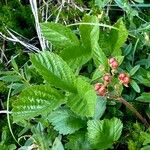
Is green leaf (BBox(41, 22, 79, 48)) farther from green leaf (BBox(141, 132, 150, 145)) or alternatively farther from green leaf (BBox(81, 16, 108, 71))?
green leaf (BBox(141, 132, 150, 145))

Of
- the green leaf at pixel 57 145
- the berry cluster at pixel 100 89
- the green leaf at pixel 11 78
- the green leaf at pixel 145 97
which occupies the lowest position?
the green leaf at pixel 57 145

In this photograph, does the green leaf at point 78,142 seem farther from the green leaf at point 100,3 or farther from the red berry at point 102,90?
the green leaf at point 100,3

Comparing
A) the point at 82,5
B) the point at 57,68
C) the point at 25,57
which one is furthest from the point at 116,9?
the point at 57,68

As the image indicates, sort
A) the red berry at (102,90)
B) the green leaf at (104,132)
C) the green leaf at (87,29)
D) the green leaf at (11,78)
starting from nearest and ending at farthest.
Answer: the red berry at (102,90)
the green leaf at (104,132)
the green leaf at (87,29)
the green leaf at (11,78)

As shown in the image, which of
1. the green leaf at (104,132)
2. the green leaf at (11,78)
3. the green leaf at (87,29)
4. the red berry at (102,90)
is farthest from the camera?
the green leaf at (11,78)

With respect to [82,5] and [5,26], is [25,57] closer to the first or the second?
[5,26]

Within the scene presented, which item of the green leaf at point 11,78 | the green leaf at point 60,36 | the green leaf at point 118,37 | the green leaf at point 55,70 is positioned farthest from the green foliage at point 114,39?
the green leaf at point 11,78

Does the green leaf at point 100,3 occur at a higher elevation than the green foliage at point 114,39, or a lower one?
higher

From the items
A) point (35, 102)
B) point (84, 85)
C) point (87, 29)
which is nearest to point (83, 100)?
point (84, 85)

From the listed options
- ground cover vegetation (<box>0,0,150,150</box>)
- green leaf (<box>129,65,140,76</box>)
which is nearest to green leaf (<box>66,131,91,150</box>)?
ground cover vegetation (<box>0,0,150,150</box>)
